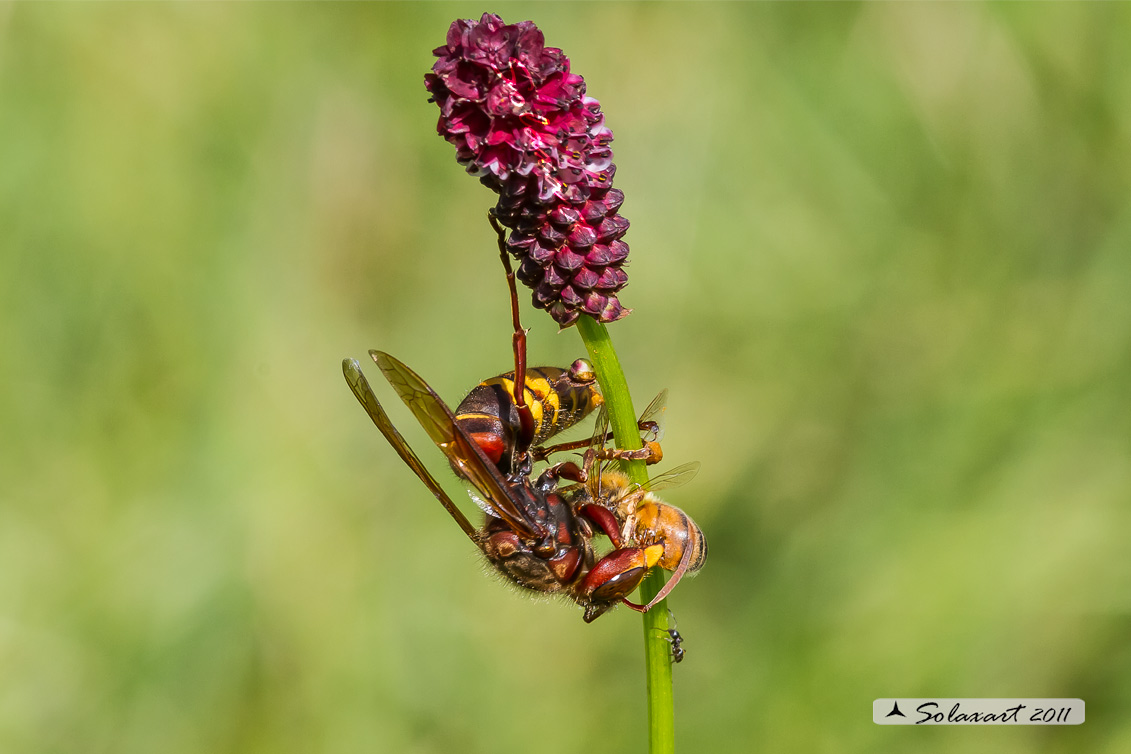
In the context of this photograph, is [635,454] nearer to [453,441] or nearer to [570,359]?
[453,441]

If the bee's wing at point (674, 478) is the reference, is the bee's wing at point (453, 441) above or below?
below

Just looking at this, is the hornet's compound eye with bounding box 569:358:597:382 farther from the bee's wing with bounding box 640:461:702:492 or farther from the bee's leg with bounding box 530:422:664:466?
the bee's wing with bounding box 640:461:702:492

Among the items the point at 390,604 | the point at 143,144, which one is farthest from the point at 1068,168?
the point at 143,144

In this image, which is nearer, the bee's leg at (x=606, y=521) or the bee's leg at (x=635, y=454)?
the bee's leg at (x=635, y=454)

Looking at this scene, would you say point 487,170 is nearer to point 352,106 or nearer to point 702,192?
point 702,192

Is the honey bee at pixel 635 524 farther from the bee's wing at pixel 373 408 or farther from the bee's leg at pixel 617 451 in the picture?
the bee's wing at pixel 373 408

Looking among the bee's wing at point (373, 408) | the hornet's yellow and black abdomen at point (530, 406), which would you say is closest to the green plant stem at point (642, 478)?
the hornet's yellow and black abdomen at point (530, 406)

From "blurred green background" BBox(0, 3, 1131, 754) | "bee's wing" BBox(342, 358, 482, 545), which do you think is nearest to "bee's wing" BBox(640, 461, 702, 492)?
"bee's wing" BBox(342, 358, 482, 545)
